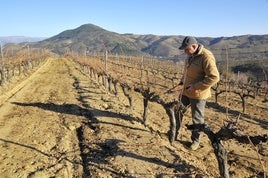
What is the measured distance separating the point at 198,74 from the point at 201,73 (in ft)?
0.18

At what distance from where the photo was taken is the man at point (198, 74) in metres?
5.54

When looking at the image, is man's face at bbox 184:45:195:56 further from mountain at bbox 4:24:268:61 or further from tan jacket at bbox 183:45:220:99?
mountain at bbox 4:24:268:61

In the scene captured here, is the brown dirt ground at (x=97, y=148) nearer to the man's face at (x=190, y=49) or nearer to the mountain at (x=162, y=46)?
the man's face at (x=190, y=49)

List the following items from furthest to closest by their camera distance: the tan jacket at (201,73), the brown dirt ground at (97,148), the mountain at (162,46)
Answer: the mountain at (162,46) < the tan jacket at (201,73) < the brown dirt ground at (97,148)

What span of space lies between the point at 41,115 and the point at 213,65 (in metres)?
5.38

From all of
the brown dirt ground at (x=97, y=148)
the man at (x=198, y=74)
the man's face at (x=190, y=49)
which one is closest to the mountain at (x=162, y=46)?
the brown dirt ground at (x=97, y=148)

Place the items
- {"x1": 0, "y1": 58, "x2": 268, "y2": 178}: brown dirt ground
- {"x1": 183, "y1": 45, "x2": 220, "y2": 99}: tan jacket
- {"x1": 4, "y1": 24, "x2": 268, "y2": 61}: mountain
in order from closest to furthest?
{"x1": 0, "y1": 58, "x2": 268, "y2": 178}: brown dirt ground < {"x1": 183, "y1": 45, "x2": 220, "y2": 99}: tan jacket < {"x1": 4, "y1": 24, "x2": 268, "y2": 61}: mountain

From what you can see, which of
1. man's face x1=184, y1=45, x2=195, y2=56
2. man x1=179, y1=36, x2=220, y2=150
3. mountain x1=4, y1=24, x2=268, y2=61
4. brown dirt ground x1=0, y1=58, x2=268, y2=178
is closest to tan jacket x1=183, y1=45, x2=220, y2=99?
man x1=179, y1=36, x2=220, y2=150

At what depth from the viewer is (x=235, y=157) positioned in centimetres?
727

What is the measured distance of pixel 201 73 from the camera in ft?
19.4

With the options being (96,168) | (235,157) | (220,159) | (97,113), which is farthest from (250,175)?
(97,113)

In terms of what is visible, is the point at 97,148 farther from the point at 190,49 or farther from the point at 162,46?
the point at 162,46

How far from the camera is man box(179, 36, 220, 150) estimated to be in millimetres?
5535

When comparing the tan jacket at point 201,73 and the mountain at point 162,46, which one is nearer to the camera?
the tan jacket at point 201,73
